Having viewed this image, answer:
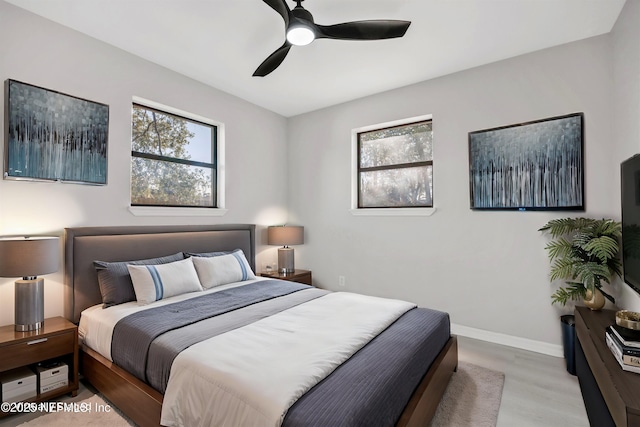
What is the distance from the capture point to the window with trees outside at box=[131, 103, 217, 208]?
320 cm

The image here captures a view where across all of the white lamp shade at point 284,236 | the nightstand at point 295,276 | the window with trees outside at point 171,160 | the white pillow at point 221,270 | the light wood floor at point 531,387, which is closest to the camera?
the light wood floor at point 531,387

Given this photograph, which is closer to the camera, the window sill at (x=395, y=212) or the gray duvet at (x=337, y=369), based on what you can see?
the gray duvet at (x=337, y=369)

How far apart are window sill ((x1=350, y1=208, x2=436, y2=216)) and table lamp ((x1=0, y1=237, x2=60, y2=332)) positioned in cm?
307

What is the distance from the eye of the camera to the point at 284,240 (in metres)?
4.18

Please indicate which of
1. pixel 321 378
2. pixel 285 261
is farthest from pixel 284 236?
pixel 321 378

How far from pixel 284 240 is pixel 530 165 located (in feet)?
9.49

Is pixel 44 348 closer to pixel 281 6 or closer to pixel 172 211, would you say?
pixel 172 211

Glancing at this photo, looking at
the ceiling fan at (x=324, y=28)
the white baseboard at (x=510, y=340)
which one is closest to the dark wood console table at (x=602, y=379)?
the white baseboard at (x=510, y=340)

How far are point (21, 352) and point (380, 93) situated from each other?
4114 mm

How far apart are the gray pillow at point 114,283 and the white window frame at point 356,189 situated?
8.63 feet

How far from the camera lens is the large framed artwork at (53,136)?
7.46ft

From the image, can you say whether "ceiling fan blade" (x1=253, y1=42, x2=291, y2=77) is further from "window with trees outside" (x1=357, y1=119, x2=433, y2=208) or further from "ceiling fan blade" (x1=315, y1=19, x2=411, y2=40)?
"window with trees outside" (x1=357, y1=119, x2=433, y2=208)

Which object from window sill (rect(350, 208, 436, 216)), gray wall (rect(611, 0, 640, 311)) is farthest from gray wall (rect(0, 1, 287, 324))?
gray wall (rect(611, 0, 640, 311))

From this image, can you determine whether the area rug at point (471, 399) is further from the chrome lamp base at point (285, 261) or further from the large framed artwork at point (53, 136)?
the large framed artwork at point (53, 136)
